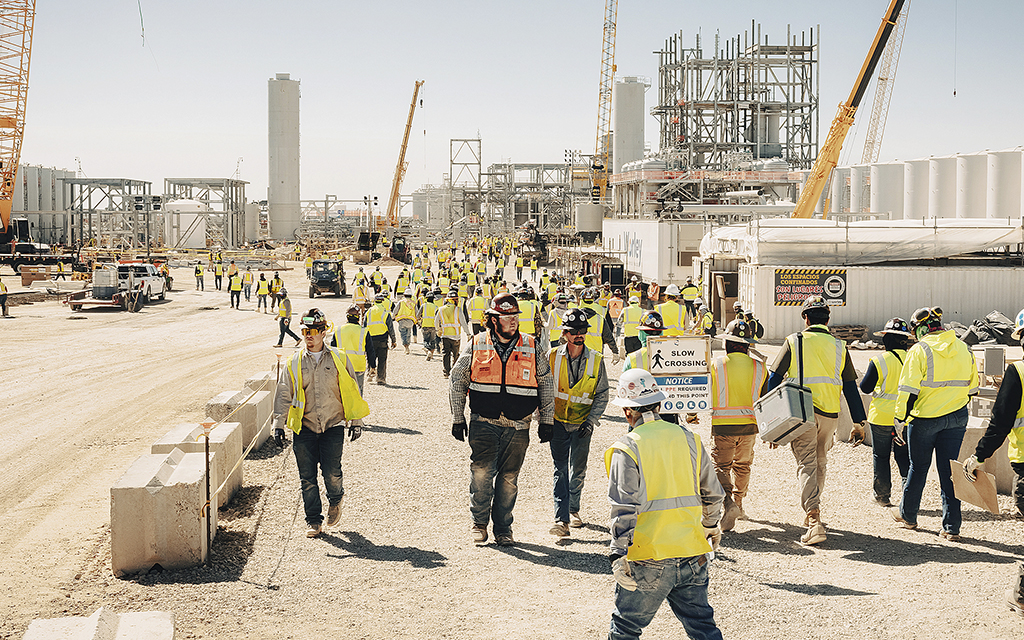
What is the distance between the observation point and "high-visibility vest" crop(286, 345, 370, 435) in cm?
750

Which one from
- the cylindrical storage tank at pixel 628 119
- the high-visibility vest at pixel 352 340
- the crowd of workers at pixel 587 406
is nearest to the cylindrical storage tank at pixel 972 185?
the high-visibility vest at pixel 352 340

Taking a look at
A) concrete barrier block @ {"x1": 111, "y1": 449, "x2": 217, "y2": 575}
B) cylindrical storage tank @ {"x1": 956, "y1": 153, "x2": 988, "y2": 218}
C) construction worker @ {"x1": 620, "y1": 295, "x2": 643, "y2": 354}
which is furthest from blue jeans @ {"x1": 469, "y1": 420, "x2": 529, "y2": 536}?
cylindrical storage tank @ {"x1": 956, "y1": 153, "x2": 988, "y2": 218}

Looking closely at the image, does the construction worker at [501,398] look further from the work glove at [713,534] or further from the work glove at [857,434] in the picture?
the work glove at [713,534]

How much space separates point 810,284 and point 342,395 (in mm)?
17627

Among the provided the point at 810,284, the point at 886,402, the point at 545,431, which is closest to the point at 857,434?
the point at 886,402

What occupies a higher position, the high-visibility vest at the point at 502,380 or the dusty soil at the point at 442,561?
the high-visibility vest at the point at 502,380

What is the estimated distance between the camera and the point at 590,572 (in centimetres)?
672

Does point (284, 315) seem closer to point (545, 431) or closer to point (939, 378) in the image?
point (545, 431)

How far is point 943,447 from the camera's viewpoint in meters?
7.36

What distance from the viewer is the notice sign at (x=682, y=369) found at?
7.25m

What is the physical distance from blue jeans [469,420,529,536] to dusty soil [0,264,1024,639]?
0.29m

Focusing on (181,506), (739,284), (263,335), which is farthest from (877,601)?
(263,335)

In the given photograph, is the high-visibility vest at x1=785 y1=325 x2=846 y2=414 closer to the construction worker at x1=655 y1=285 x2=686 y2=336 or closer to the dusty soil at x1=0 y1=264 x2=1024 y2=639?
the dusty soil at x1=0 y1=264 x2=1024 y2=639

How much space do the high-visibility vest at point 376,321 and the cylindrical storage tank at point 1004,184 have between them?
2774 centimetres
